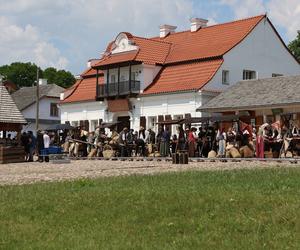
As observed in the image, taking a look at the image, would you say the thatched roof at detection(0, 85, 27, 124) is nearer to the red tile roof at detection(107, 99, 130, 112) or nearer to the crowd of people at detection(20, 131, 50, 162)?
the crowd of people at detection(20, 131, 50, 162)

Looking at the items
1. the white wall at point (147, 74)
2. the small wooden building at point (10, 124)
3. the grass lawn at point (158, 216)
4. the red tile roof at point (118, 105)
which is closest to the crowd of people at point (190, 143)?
the small wooden building at point (10, 124)

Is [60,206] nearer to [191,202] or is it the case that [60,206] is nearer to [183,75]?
[191,202]

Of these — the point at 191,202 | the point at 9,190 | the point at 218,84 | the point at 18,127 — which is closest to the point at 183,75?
the point at 218,84

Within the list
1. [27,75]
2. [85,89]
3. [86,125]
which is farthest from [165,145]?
[27,75]

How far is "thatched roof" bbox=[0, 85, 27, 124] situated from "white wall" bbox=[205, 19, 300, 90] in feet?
43.8

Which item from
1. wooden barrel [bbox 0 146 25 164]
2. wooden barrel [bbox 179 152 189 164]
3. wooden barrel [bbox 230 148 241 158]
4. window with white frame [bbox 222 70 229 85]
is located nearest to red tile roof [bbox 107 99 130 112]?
window with white frame [bbox 222 70 229 85]

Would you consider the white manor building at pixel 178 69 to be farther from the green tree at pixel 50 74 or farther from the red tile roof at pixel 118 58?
the green tree at pixel 50 74

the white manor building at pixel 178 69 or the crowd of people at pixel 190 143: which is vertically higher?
the white manor building at pixel 178 69

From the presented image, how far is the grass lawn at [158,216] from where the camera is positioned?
31.1 feet

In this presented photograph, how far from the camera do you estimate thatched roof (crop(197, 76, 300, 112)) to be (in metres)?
39.4

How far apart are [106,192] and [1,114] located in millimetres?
26636

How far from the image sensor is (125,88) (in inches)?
2092

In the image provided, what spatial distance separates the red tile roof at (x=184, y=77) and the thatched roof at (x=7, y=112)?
1233 cm

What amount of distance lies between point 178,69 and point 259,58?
19.8 feet
